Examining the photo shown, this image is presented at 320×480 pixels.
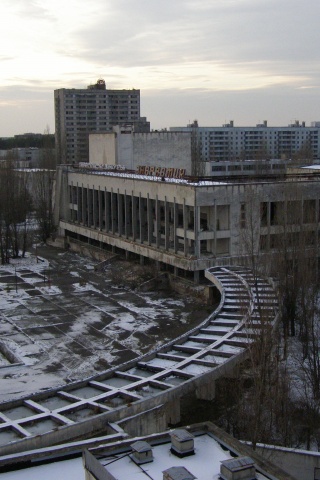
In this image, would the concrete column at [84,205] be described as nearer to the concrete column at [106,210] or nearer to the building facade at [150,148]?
the building facade at [150,148]

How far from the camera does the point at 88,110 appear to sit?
142 meters

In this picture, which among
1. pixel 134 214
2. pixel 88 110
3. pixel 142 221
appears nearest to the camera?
pixel 142 221

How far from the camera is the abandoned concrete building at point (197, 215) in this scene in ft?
136

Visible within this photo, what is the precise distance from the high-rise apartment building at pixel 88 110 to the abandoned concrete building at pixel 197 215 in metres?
87.1

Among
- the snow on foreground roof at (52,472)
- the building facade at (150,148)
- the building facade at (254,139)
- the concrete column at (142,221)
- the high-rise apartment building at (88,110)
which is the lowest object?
the snow on foreground roof at (52,472)

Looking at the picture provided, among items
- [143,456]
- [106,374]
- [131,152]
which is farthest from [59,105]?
[143,456]

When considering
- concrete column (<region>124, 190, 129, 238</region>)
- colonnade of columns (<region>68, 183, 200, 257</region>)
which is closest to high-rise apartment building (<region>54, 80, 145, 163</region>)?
colonnade of columns (<region>68, 183, 200, 257</region>)

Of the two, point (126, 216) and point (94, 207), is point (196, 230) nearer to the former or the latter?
point (126, 216)

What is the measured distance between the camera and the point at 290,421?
2056 cm

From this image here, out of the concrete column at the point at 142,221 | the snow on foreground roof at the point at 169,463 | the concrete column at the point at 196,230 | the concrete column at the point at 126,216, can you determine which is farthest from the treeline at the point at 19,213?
the snow on foreground roof at the point at 169,463

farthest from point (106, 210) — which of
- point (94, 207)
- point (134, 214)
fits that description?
point (134, 214)

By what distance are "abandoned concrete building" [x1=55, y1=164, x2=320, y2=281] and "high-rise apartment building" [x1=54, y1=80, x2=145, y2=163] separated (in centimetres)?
8710

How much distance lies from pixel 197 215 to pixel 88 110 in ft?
346

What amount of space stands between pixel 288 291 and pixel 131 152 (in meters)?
40.0
